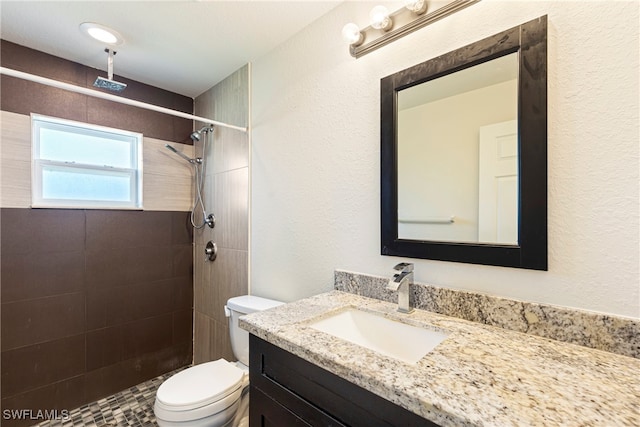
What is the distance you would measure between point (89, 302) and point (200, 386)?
47.1 inches

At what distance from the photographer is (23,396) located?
1798 millimetres

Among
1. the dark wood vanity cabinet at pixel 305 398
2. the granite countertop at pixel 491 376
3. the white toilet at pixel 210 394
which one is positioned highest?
the granite countertop at pixel 491 376

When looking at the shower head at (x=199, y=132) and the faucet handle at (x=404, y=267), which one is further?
the shower head at (x=199, y=132)

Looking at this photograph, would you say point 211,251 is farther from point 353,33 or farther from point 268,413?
point 353,33

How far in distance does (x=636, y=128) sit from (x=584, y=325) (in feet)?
1.80

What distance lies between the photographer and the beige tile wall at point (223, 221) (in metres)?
2.08

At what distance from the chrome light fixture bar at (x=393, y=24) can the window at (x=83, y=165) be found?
6.06 ft

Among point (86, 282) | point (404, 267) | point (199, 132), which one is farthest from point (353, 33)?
point (86, 282)

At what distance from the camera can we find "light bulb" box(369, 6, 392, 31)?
1.22m

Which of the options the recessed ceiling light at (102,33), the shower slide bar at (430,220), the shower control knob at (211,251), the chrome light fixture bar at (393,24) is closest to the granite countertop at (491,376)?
the shower slide bar at (430,220)

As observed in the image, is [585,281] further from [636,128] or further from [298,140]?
[298,140]

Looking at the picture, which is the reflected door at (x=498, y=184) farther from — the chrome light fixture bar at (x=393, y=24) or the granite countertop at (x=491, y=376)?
the chrome light fixture bar at (x=393, y=24)

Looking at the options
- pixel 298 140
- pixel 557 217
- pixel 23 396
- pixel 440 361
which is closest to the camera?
pixel 440 361

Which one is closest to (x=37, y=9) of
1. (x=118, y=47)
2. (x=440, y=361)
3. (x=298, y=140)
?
(x=118, y=47)
